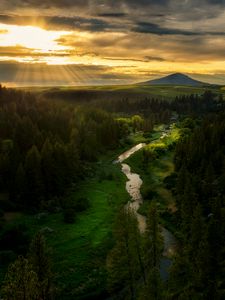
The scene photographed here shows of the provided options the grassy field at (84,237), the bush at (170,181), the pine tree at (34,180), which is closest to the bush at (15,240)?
the grassy field at (84,237)

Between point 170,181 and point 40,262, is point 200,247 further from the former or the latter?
point 170,181

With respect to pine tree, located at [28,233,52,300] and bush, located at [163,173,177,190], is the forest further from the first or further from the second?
bush, located at [163,173,177,190]

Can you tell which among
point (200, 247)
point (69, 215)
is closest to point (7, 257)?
point (69, 215)

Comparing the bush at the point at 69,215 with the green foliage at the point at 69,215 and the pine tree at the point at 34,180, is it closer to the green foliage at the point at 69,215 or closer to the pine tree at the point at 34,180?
the green foliage at the point at 69,215

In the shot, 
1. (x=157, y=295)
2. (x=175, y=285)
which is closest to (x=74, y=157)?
(x=175, y=285)

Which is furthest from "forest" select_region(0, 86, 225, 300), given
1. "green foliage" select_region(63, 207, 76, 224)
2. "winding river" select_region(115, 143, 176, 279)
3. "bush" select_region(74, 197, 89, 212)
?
"winding river" select_region(115, 143, 176, 279)

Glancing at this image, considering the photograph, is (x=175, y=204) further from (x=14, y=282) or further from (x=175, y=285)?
(x=14, y=282)
